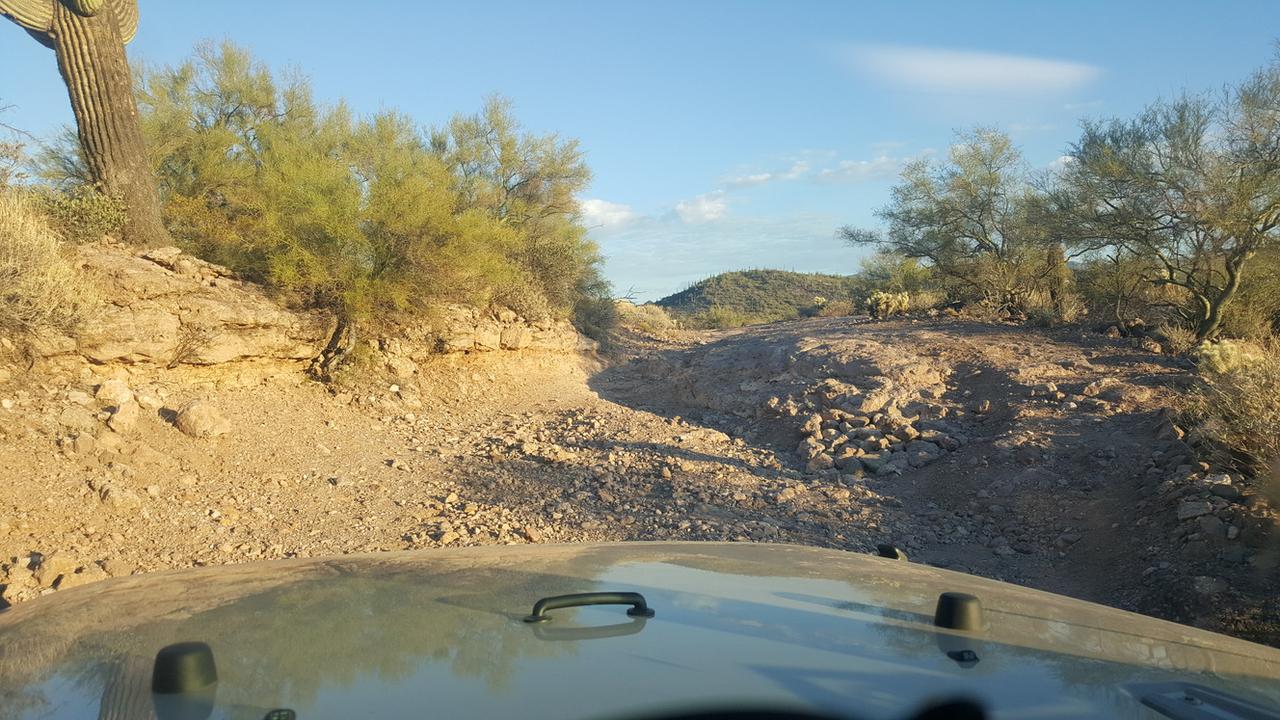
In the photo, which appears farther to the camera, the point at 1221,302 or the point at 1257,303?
the point at 1257,303

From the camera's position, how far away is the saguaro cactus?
11805 mm

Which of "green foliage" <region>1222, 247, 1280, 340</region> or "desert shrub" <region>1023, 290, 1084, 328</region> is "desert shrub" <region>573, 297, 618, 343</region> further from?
"green foliage" <region>1222, 247, 1280, 340</region>

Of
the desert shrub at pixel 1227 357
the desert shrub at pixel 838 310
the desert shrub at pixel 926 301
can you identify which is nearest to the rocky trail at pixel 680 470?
the desert shrub at pixel 1227 357

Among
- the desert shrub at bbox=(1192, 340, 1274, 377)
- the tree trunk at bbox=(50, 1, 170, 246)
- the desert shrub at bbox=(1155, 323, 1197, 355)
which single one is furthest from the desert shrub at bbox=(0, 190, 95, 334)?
the desert shrub at bbox=(1155, 323, 1197, 355)

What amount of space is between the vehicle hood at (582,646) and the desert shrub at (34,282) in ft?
26.3

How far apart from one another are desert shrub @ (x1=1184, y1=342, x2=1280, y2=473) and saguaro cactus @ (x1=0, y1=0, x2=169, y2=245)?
42.9ft

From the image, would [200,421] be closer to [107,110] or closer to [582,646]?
[107,110]

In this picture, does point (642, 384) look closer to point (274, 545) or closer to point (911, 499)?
point (911, 499)

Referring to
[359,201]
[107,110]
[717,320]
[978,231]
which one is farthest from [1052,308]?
[107,110]

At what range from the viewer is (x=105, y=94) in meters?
12.1

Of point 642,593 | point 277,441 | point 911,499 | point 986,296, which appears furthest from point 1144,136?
point 642,593

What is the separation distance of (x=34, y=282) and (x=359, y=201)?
16.6ft

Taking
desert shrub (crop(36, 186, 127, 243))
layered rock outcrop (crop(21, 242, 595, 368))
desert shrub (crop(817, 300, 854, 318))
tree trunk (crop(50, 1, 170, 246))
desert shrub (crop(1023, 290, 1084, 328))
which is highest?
tree trunk (crop(50, 1, 170, 246))

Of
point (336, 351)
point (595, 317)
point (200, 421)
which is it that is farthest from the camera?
point (595, 317)
